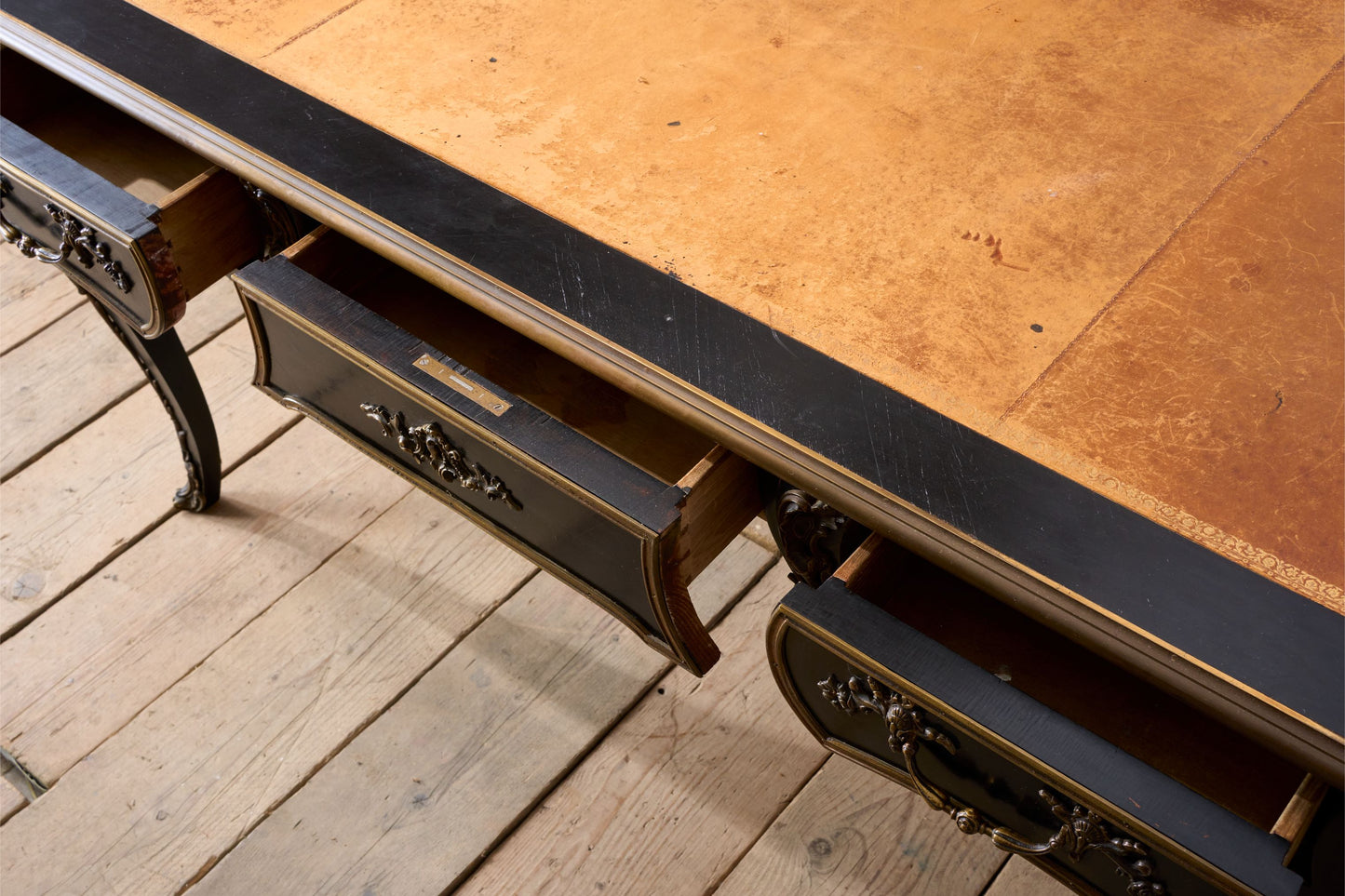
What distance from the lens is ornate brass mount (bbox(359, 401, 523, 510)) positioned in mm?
840

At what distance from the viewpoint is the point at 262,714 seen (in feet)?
4.13

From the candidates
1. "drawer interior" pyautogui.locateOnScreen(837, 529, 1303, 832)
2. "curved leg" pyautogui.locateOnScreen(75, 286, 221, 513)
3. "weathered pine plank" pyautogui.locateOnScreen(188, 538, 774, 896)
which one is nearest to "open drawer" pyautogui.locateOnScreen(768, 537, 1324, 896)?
"drawer interior" pyautogui.locateOnScreen(837, 529, 1303, 832)

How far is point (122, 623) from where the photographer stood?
1.34 meters

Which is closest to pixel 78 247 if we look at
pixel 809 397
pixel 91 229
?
pixel 91 229

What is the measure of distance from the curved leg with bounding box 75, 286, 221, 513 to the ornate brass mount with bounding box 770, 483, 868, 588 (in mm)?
714

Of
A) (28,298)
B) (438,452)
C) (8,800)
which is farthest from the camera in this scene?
(28,298)

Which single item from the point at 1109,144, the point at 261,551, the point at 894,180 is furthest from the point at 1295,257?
the point at 261,551

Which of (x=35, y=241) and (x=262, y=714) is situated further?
(x=262, y=714)

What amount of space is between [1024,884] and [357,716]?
2.28 feet

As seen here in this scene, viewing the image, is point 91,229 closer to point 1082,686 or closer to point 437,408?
point 437,408

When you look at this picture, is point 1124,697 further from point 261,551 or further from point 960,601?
point 261,551

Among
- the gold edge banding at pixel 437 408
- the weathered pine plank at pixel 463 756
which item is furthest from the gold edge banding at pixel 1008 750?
the weathered pine plank at pixel 463 756

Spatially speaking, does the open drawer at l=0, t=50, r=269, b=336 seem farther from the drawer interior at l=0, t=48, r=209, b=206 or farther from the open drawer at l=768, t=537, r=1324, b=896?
the open drawer at l=768, t=537, r=1324, b=896

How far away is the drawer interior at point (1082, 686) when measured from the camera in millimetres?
700
